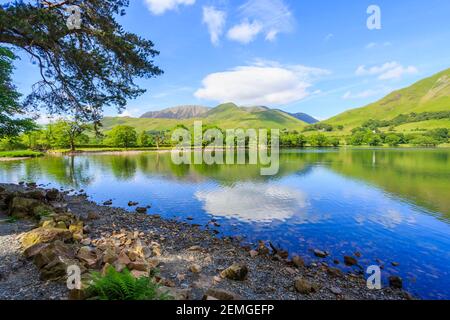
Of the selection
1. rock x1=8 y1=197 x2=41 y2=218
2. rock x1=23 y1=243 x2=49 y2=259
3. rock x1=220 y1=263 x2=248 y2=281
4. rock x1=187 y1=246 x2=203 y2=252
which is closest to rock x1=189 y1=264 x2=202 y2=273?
rock x1=220 y1=263 x2=248 y2=281

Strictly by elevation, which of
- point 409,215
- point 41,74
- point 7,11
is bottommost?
point 409,215

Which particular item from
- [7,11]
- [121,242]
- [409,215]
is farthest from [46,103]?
[409,215]

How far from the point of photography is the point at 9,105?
18.2 metres

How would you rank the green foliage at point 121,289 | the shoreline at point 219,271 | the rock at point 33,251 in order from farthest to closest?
the rock at point 33,251 → the shoreline at point 219,271 → the green foliage at point 121,289

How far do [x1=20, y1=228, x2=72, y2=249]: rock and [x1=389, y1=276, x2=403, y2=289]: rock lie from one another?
15.7m

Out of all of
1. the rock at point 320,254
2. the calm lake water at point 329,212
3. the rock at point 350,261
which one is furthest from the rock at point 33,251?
the rock at point 350,261

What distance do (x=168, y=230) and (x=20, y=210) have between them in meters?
9.07

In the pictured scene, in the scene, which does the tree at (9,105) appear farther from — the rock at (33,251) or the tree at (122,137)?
the tree at (122,137)

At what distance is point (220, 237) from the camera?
669 inches

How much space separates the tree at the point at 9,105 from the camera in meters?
17.2

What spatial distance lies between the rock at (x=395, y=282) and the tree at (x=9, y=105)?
26.2m

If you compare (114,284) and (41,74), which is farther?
(41,74)

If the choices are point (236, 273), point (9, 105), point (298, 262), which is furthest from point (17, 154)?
point (298, 262)
